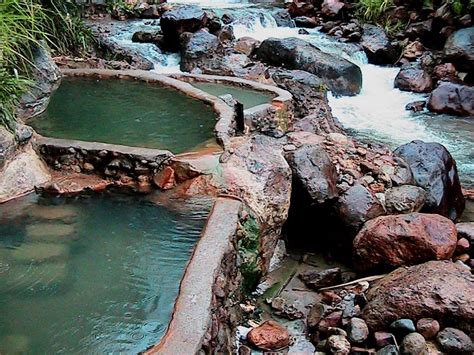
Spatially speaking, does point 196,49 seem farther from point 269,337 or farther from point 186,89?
point 269,337

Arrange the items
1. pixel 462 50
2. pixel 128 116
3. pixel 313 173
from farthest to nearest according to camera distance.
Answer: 1. pixel 462 50
2. pixel 128 116
3. pixel 313 173

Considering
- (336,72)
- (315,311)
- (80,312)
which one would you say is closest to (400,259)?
(315,311)

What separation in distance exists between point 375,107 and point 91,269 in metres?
7.19

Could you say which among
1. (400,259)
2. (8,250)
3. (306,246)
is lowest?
(306,246)

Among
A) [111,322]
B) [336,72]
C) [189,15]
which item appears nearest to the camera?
[111,322]

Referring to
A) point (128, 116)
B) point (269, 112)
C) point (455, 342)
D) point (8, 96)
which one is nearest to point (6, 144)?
point (8, 96)

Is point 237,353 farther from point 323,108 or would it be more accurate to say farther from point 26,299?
point 323,108

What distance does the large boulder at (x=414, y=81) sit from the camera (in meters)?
10.2

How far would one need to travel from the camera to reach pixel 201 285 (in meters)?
3.10

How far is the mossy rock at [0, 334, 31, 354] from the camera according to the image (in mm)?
2693

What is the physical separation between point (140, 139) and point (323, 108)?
9.76ft

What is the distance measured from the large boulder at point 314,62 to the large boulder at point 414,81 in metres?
0.90

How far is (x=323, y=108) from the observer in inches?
281

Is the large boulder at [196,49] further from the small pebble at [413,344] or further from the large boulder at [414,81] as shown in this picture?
the small pebble at [413,344]
